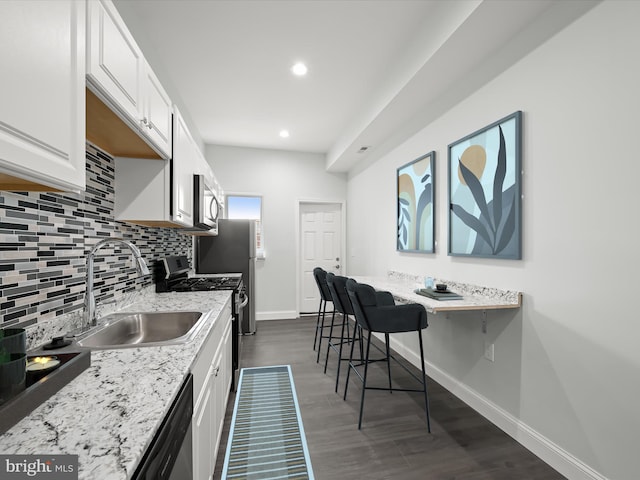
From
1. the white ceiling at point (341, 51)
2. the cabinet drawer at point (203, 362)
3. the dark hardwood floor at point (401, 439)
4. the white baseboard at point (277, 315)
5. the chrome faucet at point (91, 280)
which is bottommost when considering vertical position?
the dark hardwood floor at point (401, 439)

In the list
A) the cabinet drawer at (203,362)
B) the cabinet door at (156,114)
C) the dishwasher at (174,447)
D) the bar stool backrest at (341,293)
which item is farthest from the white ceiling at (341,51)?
the dishwasher at (174,447)

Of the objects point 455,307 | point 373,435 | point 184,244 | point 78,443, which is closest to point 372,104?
point 455,307

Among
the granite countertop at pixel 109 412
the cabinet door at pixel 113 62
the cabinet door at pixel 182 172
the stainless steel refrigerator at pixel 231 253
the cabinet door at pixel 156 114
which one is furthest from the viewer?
the stainless steel refrigerator at pixel 231 253

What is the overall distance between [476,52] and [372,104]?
126cm

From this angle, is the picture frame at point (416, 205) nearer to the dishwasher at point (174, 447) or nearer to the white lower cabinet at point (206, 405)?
the white lower cabinet at point (206, 405)

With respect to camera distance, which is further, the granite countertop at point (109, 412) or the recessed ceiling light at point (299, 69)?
the recessed ceiling light at point (299, 69)

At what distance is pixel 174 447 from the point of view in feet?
2.66

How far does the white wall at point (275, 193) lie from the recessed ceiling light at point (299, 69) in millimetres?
2278

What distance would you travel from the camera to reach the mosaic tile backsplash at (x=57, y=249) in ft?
3.42

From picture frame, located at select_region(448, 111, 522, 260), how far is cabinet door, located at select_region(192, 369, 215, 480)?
1.99 m

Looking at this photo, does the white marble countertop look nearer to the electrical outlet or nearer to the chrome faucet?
the electrical outlet

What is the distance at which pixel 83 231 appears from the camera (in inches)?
58.1

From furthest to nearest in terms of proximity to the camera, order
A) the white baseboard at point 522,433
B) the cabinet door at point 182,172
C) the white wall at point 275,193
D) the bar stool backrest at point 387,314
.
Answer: the white wall at point 275,193, the bar stool backrest at point 387,314, the cabinet door at point 182,172, the white baseboard at point 522,433

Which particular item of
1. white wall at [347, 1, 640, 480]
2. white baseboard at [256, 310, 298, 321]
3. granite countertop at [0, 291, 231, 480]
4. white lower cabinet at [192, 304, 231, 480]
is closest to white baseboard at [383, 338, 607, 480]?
white wall at [347, 1, 640, 480]
